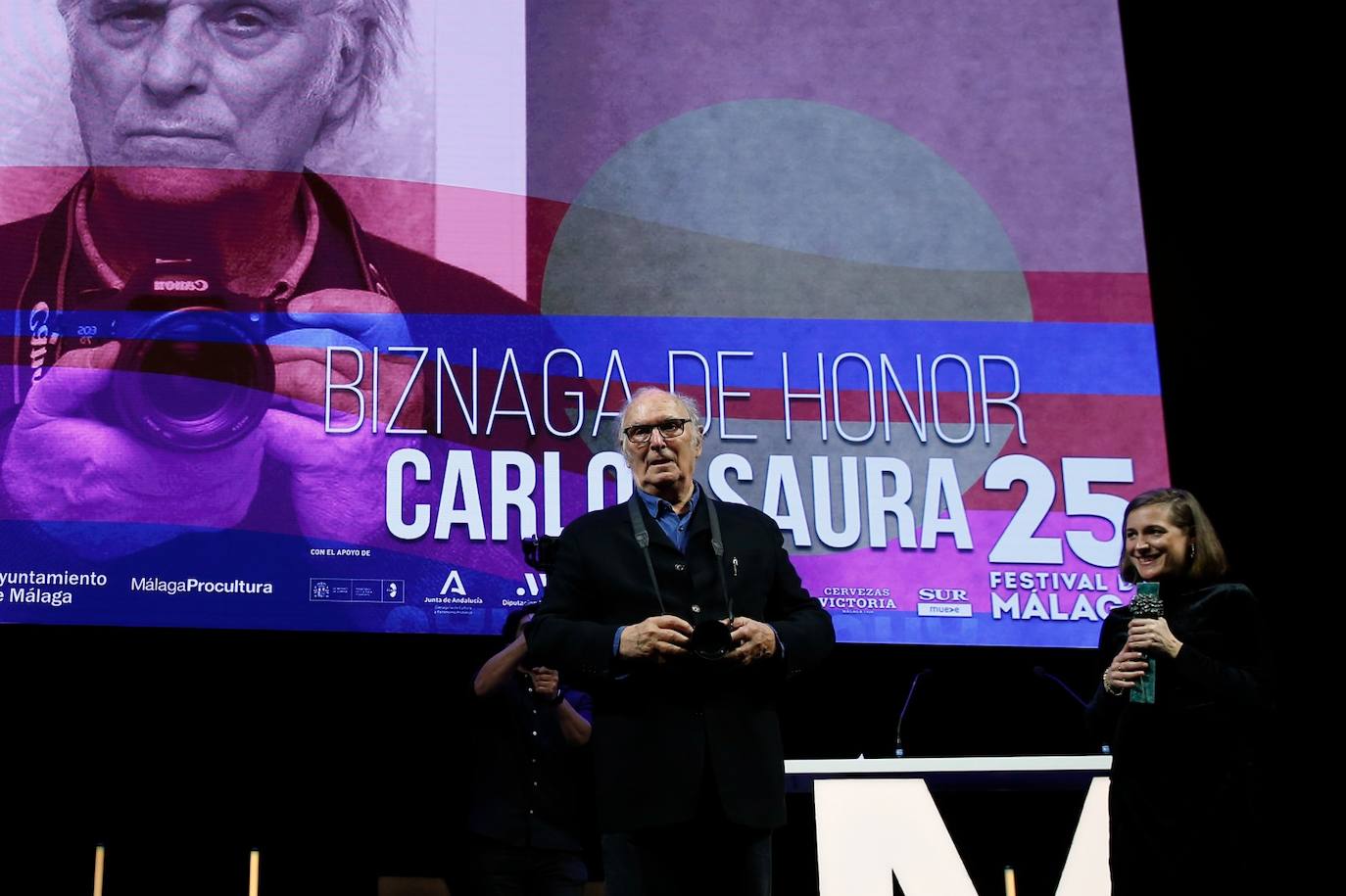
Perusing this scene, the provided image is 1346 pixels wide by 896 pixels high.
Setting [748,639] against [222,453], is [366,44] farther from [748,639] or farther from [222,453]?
[748,639]

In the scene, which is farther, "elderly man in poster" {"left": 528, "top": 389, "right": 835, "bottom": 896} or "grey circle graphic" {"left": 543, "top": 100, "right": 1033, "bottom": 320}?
"grey circle graphic" {"left": 543, "top": 100, "right": 1033, "bottom": 320}

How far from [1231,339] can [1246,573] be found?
821mm

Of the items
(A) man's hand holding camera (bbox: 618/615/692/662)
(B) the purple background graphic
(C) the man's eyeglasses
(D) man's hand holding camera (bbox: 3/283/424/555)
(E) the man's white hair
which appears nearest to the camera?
(A) man's hand holding camera (bbox: 618/615/692/662)

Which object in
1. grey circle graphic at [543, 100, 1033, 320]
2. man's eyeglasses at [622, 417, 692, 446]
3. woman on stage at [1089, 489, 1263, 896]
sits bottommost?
woman on stage at [1089, 489, 1263, 896]

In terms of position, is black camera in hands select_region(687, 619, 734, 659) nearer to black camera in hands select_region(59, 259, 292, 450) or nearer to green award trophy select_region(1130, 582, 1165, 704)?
green award trophy select_region(1130, 582, 1165, 704)

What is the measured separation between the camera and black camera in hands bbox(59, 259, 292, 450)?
4070 millimetres

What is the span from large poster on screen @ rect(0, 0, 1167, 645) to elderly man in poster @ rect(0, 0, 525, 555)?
1 centimetres

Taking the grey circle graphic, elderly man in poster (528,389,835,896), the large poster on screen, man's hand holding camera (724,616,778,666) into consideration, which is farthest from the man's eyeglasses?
the grey circle graphic

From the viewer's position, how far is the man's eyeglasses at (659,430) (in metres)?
2.36

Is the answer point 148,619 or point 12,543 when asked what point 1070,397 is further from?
point 12,543

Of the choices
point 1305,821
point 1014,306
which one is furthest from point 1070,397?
point 1305,821

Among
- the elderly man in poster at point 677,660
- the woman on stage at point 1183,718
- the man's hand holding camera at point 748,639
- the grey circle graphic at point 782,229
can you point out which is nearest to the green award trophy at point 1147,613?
the woman on stage at point 1183,718

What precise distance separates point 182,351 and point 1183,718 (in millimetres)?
2945

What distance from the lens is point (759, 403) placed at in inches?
171
